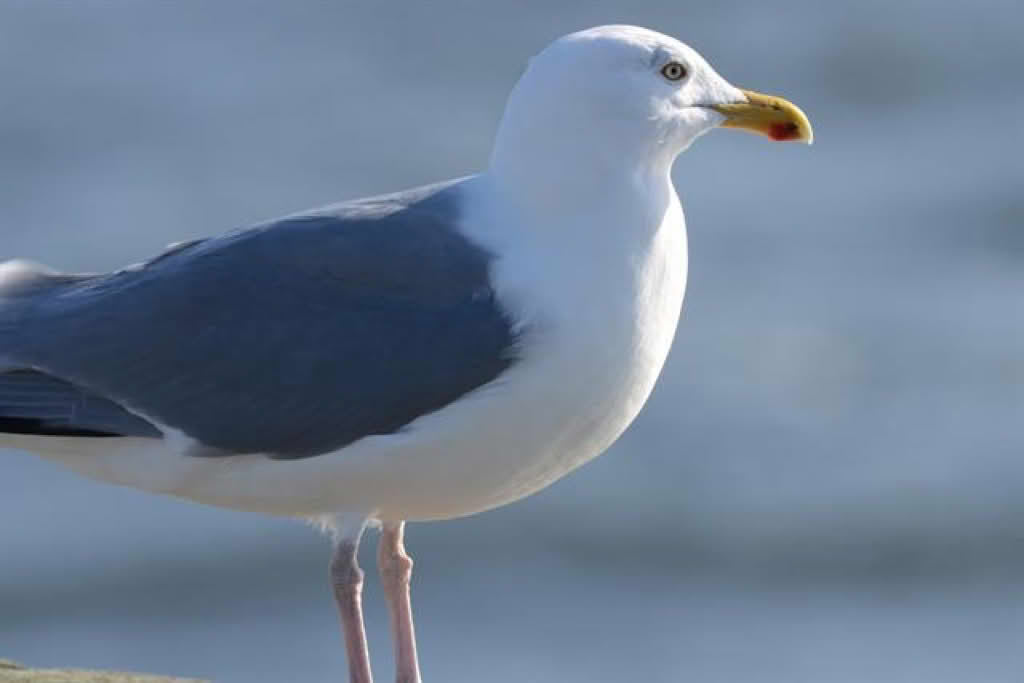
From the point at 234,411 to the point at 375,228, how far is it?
0.59m

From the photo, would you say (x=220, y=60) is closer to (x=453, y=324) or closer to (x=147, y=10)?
(x=147, y=10)

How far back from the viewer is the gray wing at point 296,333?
6875 mm

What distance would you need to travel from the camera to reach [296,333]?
705 cm

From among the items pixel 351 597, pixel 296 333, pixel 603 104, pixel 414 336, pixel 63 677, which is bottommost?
pixel 351 597

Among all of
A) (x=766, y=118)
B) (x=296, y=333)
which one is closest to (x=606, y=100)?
(x=766, y=118)

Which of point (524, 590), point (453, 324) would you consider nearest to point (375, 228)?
point (453, 324)

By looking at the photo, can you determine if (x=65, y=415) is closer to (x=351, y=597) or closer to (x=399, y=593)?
(x=351, y=597)

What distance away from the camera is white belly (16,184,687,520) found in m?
6.73

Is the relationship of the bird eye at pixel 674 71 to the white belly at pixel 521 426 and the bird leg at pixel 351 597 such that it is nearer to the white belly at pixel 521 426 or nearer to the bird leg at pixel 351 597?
the white belly at pixel 521 426

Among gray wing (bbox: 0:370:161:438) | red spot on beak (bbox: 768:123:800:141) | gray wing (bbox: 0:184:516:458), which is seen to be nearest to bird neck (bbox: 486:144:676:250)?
gray wing (bbox: 0:184:516:458)

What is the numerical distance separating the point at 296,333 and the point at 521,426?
699 millimetres

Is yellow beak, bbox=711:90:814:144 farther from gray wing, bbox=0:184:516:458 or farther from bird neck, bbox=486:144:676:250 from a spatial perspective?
gray wing, bbox=0:184:516:458

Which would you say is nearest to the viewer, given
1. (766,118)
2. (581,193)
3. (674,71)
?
(581,193)

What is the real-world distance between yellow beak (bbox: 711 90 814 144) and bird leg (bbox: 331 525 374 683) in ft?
4.75
